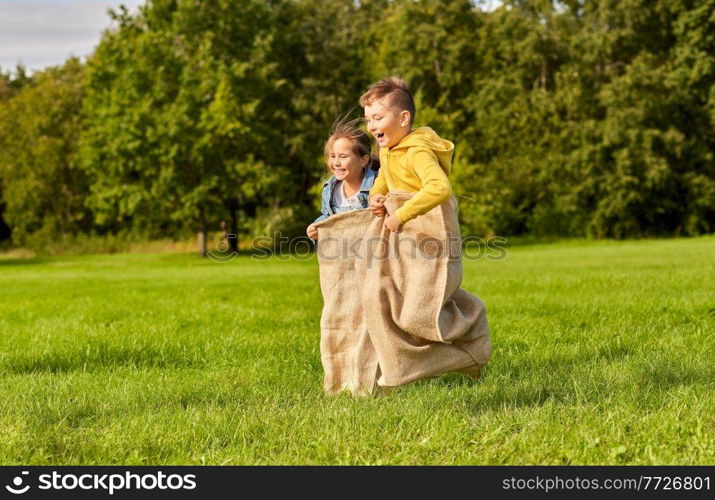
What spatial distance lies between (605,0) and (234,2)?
1727cm

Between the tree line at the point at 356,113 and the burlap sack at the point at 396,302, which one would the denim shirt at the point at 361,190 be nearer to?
the burlap sack at the point at 396,302

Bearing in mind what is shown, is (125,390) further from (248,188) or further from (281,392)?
(248,188)

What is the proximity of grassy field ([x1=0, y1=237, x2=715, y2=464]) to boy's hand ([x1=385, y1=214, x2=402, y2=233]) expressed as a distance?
1071 mm

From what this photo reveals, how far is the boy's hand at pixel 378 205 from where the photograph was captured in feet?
18.7

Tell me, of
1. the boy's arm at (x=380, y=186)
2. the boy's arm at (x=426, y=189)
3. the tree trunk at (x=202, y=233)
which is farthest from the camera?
the tree trunk at (x=202, y=233)

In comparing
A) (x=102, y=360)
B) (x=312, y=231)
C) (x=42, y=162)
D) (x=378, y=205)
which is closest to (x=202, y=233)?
(x=42, y=162)

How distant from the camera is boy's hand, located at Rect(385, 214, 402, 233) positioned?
5453 millimetres

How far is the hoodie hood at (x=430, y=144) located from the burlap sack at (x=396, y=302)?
0.84 feet

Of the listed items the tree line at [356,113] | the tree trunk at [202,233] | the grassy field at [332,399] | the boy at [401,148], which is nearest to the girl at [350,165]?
the boy at [401,148]

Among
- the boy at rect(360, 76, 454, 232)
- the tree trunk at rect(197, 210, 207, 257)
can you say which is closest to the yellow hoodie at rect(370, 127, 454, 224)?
the boy at rect(360, 76, 454, 232)

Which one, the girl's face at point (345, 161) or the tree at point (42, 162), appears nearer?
the girl's face at point (345, 161)

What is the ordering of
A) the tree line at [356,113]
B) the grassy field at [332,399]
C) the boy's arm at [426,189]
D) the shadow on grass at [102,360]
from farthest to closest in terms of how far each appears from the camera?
the tree line at [356,113], the shadow on grass at [102,360], the boy's arm at [426,189], the grassy field at [332,399]

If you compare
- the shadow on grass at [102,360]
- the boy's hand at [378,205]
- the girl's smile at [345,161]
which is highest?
the girl's smile at [345,161]

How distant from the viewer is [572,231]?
45.3m
